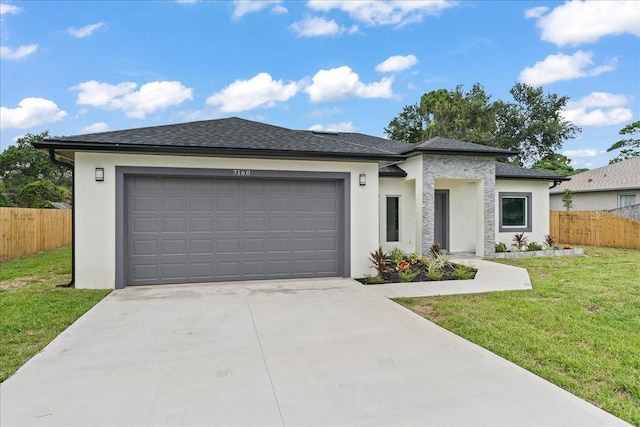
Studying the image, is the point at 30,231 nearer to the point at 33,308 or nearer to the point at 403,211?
the point at 33,308

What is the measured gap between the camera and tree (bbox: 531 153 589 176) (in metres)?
29.9

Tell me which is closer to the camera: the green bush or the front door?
the green bush

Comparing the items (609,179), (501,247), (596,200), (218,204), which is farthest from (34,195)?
(609,179)

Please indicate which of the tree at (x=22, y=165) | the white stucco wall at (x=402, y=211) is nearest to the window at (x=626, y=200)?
the white stucco wall at (x=402, y=211)

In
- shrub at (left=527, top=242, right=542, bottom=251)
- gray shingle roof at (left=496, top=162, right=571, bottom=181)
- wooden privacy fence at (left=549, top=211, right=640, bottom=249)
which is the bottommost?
shrub at (left=527, top=242, right=542, bottom=251)

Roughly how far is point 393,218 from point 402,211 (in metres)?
0.40

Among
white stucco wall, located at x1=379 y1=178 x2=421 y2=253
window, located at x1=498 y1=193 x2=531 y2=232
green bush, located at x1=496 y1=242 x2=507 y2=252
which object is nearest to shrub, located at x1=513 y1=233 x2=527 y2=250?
window, located at x1=498 y1=193 x2=531 y2=232

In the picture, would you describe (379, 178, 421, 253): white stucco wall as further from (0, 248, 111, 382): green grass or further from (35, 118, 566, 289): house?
(0, 248, 111, 382): green grass

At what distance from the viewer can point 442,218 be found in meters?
14.0

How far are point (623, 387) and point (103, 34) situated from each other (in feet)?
55.2

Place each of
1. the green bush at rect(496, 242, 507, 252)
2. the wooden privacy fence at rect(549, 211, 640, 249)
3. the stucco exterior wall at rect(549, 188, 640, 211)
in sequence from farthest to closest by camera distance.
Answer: the stucco exterior wall at rect(549, 188, 640, 211), the wooden privacy fence at rect(549, 211, 640, 249), the green bush at rect(496, 242, 507, 252)

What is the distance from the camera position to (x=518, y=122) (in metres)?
32.4

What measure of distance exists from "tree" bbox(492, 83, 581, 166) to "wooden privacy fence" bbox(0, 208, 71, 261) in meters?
30.9

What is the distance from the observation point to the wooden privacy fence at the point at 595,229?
623 inches
